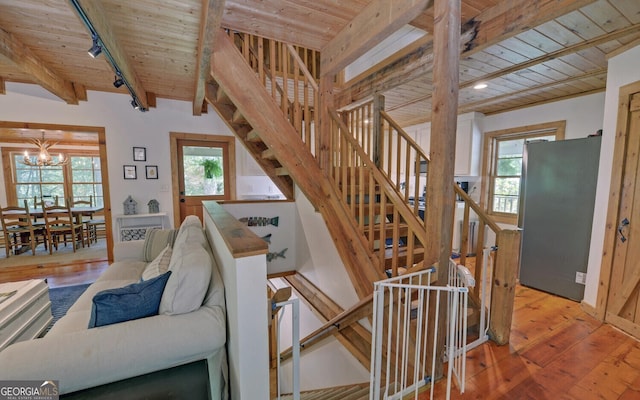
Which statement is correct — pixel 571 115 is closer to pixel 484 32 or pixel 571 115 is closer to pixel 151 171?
pixel 484 32

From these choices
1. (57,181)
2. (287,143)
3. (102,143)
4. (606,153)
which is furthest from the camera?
(57,181)

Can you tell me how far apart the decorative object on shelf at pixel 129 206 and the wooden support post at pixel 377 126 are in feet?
13.2

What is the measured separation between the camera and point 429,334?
176cm

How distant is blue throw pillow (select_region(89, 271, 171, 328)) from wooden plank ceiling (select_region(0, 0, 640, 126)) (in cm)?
180

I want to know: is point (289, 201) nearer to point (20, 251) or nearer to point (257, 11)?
point (257, 11)

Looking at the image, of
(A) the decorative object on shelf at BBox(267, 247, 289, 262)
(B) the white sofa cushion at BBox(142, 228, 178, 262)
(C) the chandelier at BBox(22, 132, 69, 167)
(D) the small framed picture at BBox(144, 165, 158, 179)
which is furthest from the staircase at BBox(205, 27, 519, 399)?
(C) the chandelier at BBox(22, 132, 69, 167)

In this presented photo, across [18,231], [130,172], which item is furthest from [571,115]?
[18,231]

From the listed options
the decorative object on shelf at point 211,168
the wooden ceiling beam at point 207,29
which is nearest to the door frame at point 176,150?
the decorative object on shelf at point 211,168

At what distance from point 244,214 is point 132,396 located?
10.0 ft

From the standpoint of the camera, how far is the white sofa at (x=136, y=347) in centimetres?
108

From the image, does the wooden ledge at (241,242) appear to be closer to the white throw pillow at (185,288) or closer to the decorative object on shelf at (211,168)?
the white throw pillow at (185,288)

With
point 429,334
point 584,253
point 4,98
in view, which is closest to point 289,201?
point 429,334

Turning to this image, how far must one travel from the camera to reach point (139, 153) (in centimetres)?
443

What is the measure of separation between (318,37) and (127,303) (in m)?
2.69
